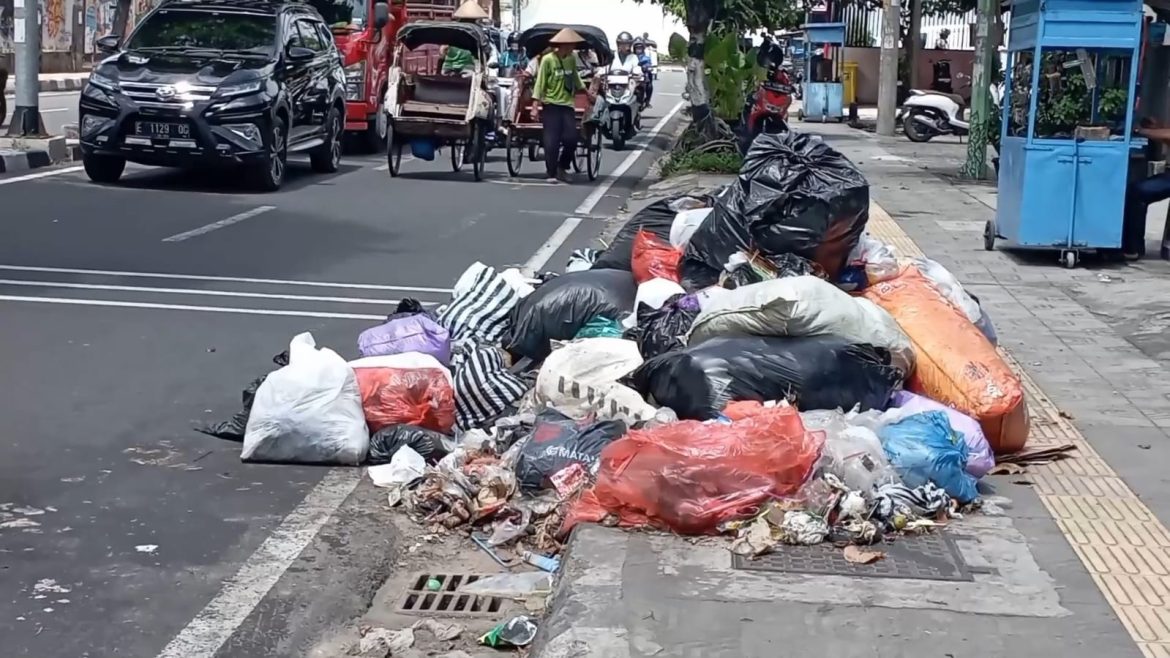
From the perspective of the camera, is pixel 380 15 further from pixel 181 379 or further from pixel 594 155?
pixel 181 379

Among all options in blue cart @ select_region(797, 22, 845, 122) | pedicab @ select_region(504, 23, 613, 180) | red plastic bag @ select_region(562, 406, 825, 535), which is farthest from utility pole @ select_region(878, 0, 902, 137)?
red plastic bag @ select_region(562, 406, 825, 535)

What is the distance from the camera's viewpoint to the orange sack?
6.20 meters

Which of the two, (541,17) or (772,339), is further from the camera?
(541,17)

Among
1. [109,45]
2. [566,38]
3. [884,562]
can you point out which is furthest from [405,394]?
[566,38]

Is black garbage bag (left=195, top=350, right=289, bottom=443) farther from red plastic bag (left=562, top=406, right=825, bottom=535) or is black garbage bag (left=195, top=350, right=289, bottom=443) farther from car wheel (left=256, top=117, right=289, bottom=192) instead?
car wheel (left=256, top=117, right=289, bottom=192)

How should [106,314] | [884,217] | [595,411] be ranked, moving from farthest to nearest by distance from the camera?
1. [884,217]
2. [106,314]
3. [595,411]

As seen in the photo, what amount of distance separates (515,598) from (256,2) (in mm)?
13443

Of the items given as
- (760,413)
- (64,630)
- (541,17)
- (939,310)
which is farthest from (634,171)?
(541,17)

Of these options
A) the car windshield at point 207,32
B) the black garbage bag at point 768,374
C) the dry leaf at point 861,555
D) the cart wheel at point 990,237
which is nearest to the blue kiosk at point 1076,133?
the cart wheel at point 990,237

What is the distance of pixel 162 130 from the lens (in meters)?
15.1

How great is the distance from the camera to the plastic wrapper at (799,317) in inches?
243

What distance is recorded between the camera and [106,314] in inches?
353

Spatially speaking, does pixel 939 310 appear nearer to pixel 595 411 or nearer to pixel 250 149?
pixel 595 411

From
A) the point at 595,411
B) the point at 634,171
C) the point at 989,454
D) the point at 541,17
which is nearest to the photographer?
the point at 989,454
